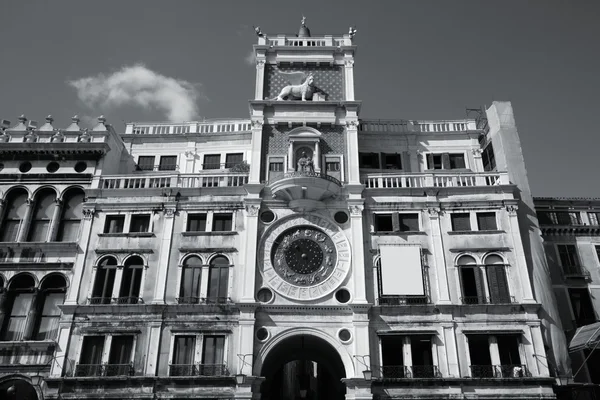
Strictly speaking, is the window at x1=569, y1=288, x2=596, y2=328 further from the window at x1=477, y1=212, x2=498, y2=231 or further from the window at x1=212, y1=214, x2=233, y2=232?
the window at x1=212, y1=214, x2=233, y2=232

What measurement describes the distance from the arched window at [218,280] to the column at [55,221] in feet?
37.2

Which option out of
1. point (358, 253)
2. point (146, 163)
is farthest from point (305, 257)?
point (146, 163)

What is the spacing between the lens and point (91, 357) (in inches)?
1268

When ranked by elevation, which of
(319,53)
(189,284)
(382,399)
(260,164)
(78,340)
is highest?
(319,53)

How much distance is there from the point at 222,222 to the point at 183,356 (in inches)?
360

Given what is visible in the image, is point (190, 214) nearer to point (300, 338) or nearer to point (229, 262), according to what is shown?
point (229, 262)

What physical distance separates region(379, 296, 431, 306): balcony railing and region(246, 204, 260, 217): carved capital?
1000 cm

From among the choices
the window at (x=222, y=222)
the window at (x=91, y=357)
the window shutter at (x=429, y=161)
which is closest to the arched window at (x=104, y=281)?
the window at (x=91, y=357)

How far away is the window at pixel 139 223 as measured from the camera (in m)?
36.0

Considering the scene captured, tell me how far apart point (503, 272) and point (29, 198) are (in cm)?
3291

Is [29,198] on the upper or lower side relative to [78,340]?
upper

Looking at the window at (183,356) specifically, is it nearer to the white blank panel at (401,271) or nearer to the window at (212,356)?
the window at (212,356)

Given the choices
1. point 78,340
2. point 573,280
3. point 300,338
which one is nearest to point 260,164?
point 300,338

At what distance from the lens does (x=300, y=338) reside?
33.8 meters
